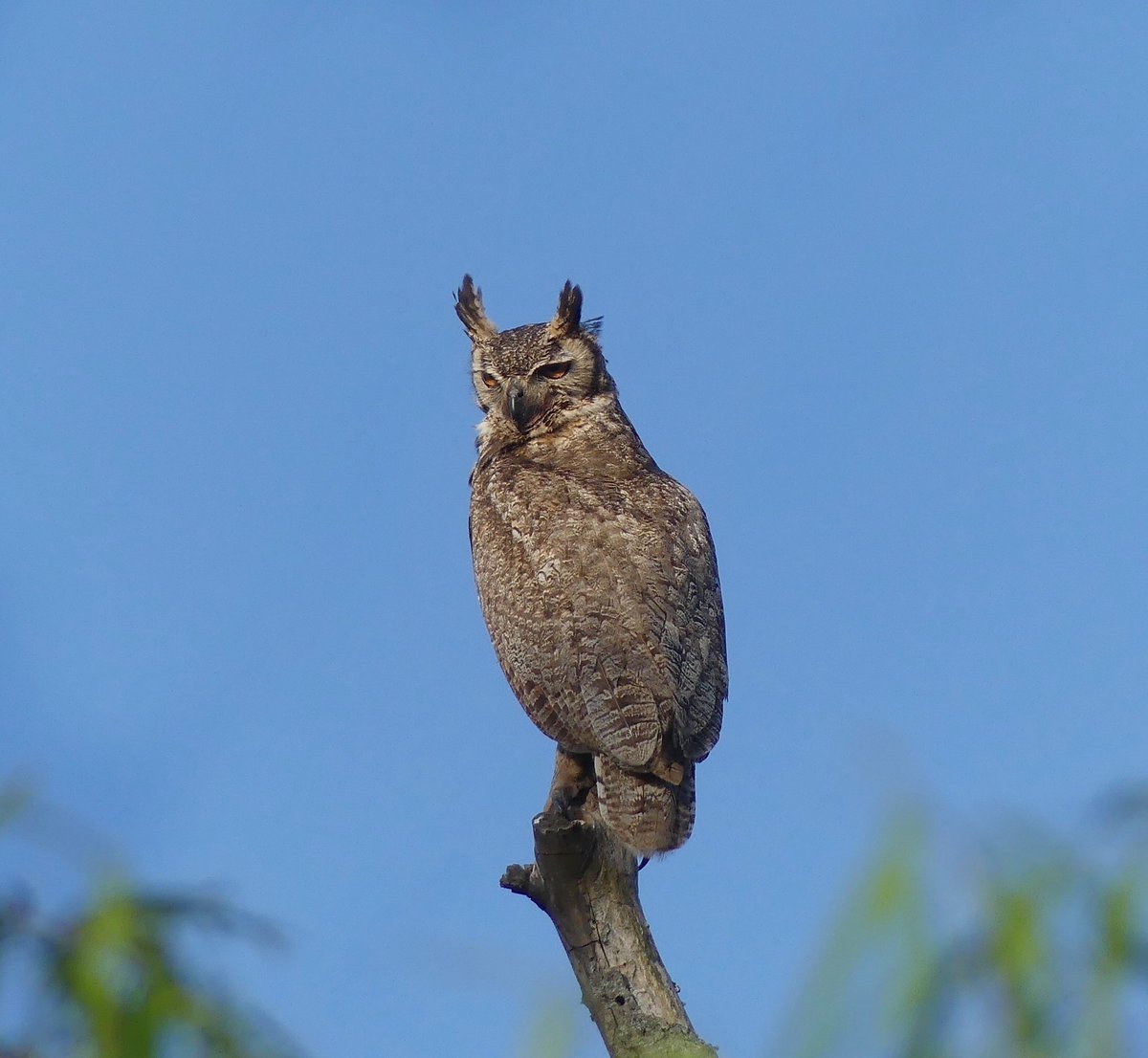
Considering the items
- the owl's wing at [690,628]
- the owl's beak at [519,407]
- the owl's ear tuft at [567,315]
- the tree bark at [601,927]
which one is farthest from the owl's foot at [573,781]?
the owl's ear tuft at [567,315]

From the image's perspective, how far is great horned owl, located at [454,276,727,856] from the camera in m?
6.17

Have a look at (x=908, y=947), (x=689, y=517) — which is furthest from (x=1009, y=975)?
(x=689, y=517)

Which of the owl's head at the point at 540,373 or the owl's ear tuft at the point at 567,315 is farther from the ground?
the owl's ear tuft at the point at 567,315

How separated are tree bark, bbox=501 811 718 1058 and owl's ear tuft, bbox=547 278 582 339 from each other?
4496 mm

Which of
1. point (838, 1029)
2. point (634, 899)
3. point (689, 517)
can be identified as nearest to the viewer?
point (838, 1029)

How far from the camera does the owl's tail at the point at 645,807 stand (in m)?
5.91

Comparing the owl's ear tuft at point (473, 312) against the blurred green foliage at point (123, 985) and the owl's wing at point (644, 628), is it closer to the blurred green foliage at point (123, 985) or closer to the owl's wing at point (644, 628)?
the owl's wing at point (644, 628)

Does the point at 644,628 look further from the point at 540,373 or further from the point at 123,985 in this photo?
the point at 123,985

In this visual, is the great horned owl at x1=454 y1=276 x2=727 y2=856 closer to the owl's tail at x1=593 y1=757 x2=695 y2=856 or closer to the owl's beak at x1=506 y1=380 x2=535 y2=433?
the owl's tail at x1=593 y1=757 x2=695 y2=856

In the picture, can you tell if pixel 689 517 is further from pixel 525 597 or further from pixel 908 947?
pixel 908 947

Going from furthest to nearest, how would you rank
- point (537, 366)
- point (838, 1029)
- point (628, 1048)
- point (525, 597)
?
point (537, 366) < point (525, 597) < point (628, 1048) < point (838, 1029)

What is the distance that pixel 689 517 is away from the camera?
24.7 feet

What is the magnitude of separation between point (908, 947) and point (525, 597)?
5659 mm

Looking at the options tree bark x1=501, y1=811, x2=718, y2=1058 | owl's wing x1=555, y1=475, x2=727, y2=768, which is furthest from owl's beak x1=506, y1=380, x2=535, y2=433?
tree bark x1=501, y1=811, x2=718, y2=1058
